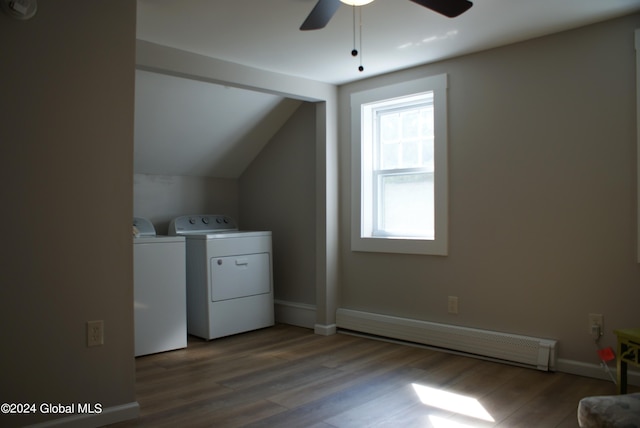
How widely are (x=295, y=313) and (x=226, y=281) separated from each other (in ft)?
2.70

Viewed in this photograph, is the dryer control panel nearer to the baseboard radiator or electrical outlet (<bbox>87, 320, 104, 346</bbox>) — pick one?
the baseboard radiator

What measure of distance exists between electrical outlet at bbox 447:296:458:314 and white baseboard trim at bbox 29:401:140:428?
2.23 metres

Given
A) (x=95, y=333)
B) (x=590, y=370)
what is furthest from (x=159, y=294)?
(x=590, y=370)

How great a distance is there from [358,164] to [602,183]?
1.86 metres

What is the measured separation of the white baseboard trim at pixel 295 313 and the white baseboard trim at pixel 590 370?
2.10m

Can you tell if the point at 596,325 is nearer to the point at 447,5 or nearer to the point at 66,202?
the point at 447,5

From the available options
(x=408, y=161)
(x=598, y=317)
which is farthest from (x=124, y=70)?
(x=598, y=317)

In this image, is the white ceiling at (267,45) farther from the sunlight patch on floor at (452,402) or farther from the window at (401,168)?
the sunlight patch on floor at (452,402)

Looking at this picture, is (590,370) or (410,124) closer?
(590,370)

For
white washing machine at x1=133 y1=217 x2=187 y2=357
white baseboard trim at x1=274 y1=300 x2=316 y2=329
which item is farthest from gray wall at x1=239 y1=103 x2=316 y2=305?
white washing machine at x1=133 y1=217 x2=187 y2=357

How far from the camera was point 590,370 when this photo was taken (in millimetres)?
3018

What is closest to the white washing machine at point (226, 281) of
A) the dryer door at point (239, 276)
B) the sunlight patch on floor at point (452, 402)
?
the dryer door at point (239, 276)

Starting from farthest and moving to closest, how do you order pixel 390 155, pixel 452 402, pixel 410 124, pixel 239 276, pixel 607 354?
pixel 239 276
pixel 390 155
pixel 410 124
pixel 607 354
pixel 452 402

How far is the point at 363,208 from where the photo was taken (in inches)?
166
